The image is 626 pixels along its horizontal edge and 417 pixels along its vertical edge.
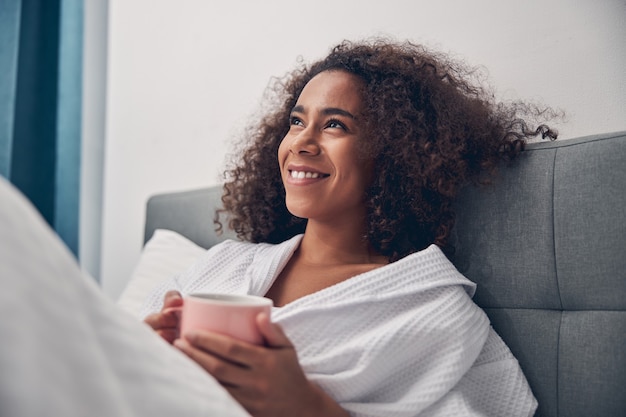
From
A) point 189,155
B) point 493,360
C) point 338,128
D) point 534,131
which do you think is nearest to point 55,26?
point 189,155

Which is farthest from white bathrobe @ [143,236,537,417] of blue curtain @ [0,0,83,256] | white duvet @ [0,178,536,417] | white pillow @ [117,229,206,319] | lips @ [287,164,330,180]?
blue curtain @ [0,0,83,256]

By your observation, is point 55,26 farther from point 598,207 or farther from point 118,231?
point 598,207

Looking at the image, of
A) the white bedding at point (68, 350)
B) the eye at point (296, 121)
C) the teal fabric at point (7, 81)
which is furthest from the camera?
the teal fabric at point (7, 81)

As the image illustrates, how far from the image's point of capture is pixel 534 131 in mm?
1051

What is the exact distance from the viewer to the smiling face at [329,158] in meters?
1.04

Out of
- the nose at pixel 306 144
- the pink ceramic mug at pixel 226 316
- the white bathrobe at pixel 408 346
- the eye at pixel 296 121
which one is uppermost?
the eye at pixel 296 121

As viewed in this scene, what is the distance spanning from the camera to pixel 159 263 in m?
1.49

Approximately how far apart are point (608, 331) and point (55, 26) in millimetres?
2126

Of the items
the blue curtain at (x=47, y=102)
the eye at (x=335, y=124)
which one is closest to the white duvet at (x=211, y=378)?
the eye at (x=335, y=124)

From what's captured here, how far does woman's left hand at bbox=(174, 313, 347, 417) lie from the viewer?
0.61 m

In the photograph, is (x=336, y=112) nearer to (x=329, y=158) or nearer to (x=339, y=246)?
(x=329, y=158)

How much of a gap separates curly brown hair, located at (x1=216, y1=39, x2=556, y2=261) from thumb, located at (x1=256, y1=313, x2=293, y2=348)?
444 millimetres

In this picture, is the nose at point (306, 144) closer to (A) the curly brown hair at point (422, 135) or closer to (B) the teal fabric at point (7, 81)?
(A) the curly brown hair at point (422, 135)

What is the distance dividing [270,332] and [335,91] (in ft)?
1.92
